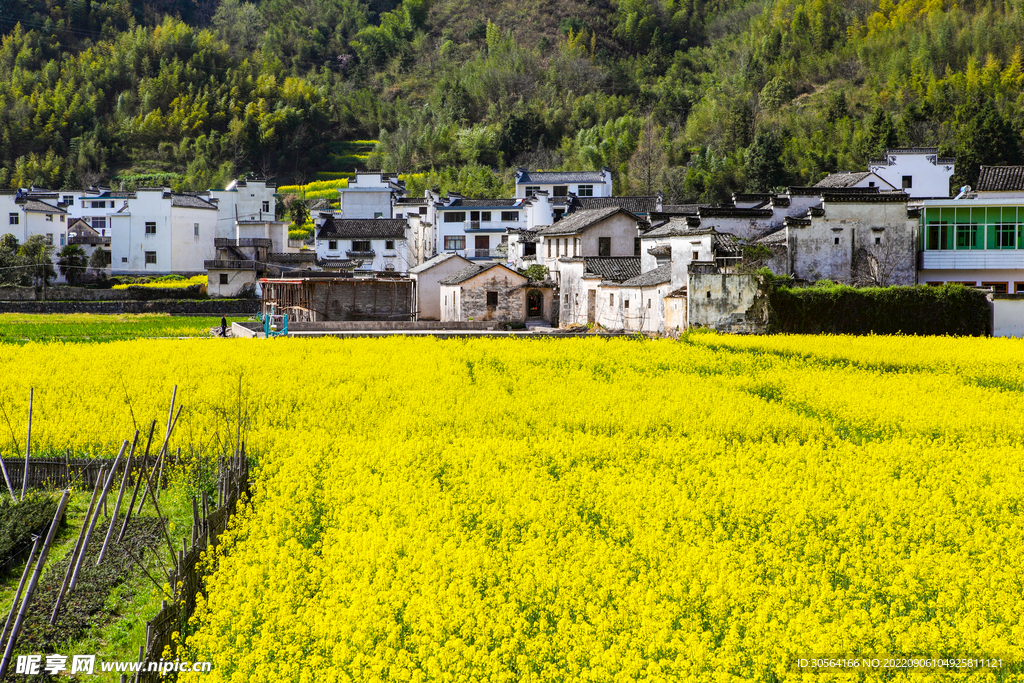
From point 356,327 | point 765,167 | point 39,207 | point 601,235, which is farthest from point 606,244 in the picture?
point 39,207

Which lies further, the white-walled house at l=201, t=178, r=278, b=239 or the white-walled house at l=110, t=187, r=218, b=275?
the white-walled house at l=201, t=178, r=278, b=239

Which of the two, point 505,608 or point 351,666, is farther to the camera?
point 505,608

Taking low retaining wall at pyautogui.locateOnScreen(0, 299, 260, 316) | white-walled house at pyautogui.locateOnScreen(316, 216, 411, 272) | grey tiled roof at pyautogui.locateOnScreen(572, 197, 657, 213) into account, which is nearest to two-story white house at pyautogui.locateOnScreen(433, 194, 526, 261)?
white-walled house at pyautogui.locateOnScreen(316, 216, 411, 272)

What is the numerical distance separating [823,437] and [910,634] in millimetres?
8122

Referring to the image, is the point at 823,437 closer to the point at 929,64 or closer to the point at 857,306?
the point at 857,306

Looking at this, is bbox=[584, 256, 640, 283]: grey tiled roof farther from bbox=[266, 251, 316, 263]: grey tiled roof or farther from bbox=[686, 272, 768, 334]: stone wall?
bbox=[266, 251, 316, 263]: grey tiled roof


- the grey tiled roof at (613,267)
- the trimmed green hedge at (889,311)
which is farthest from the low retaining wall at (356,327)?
the trimmed green hedge at (889,311)

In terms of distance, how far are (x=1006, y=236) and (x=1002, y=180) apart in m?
7.27

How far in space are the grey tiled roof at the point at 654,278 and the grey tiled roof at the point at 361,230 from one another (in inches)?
1074

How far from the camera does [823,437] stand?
15391 mm

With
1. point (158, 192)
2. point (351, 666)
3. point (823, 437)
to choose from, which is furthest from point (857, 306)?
point (158, 192)

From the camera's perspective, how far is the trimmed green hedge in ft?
103

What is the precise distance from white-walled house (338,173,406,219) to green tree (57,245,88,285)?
66.4 feet

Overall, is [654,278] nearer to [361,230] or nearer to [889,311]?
[889,311]
